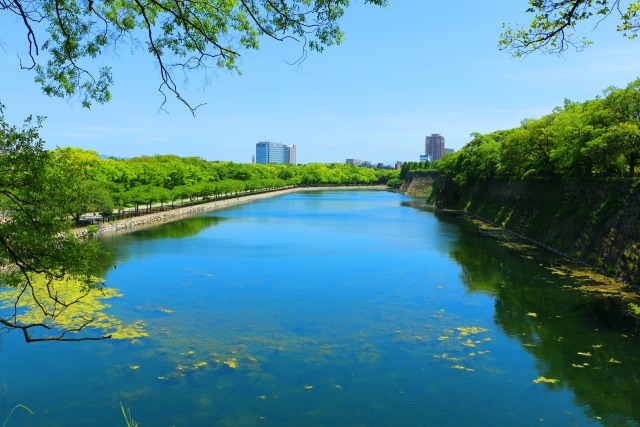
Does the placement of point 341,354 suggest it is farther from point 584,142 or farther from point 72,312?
point 584,142

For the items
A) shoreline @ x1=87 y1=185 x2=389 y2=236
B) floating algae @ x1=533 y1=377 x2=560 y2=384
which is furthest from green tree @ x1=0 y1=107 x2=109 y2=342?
floating algae @ x1=533 y1=377 x2=560 y2=384

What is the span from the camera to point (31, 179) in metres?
7.49

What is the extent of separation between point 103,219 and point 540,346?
3519 cm

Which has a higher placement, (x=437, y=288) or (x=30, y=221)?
(x=30, y=221)

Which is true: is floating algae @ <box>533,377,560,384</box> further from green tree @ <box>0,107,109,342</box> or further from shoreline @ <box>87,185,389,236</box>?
shoreline @ <box>87,185,389,236</box>

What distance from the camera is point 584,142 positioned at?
24.6m

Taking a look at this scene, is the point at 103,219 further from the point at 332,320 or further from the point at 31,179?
the point at 31,179

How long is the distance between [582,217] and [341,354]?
18551 mm

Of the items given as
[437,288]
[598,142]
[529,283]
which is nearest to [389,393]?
[437,288]

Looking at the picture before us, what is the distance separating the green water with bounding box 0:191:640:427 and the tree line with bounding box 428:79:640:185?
656 cm

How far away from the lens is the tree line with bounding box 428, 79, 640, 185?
21.9 meters

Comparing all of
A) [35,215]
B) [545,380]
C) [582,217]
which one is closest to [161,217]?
[582,217]

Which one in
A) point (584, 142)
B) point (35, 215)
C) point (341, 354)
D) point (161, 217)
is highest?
point (584, 142)

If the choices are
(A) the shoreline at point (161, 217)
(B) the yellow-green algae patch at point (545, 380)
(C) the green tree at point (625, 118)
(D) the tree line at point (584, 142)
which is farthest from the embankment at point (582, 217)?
(A) the shoreline at point (161, 217)
